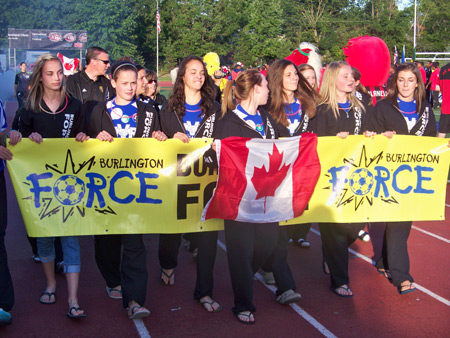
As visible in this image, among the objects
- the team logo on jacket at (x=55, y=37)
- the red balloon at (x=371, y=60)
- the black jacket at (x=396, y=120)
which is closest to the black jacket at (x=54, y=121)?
the black jacket at (x=396, y=120)

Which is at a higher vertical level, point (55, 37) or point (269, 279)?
point (55, 37)

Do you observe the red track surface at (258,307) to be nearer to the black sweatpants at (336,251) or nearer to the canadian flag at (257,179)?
the black sweatpants at (336,251)

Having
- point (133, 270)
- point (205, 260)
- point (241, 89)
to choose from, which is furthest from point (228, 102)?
point (133, 270)

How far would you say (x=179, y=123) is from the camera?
493 centimetres

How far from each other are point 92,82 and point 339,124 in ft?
10.6

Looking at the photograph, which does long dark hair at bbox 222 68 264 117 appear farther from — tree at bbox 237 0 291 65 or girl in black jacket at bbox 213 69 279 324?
tree at bbox 237 0 291 65

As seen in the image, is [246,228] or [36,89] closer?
[246,228]

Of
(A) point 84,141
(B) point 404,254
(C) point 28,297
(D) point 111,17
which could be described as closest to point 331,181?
(B) point 404,254

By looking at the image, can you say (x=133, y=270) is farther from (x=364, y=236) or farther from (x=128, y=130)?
(x=364, y=236)

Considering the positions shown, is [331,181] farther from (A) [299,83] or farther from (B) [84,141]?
(B) [84,141]

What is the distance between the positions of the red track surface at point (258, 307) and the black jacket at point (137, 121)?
59.9 inches

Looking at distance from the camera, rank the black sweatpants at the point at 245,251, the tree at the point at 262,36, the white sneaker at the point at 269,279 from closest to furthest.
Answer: the black sweatpants at the point at 245,251 < the white sneaker at the point at 269,279 < the tree at the point at 262,36

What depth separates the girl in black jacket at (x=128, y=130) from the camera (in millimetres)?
4574

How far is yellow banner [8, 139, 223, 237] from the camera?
464 centimetres
